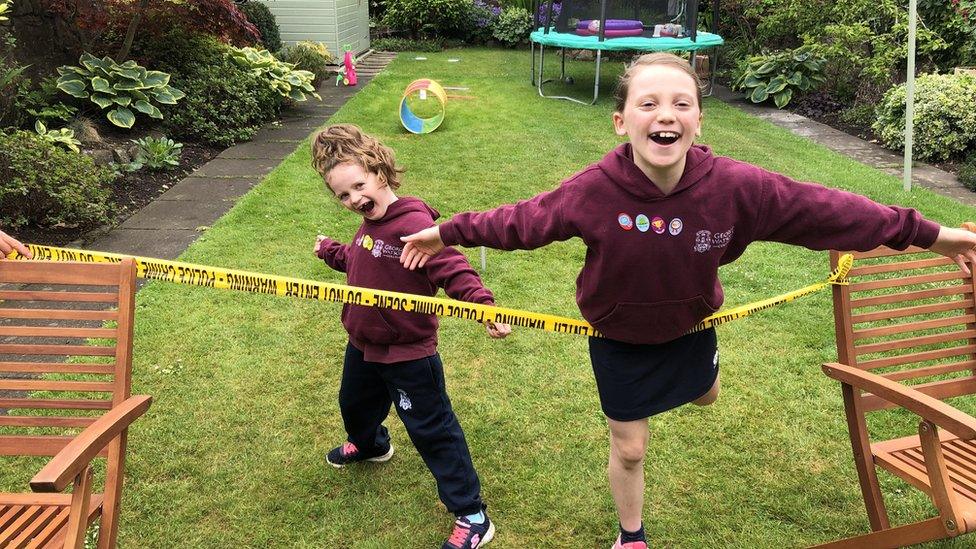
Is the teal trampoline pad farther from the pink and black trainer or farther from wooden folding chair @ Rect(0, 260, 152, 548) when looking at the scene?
wooden folding chair @ Rect(0, 260, 152, 548)

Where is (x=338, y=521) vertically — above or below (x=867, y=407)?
below

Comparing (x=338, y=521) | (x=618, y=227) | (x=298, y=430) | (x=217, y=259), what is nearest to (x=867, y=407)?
(x=618, y=227)

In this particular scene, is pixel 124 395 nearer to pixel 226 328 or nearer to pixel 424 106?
pixel 226 328

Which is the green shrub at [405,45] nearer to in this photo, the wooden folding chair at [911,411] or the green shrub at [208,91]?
the green shrub at [208,91]

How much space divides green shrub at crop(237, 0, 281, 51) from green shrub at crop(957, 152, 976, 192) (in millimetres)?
10952

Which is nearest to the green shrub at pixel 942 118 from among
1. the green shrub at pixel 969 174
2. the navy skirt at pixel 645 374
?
the green shrub at pixel 969 174

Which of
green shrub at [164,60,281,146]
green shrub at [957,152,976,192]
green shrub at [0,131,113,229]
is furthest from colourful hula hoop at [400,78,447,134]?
green shrub at [957,152,976,192]

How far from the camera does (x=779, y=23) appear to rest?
39.7 ft

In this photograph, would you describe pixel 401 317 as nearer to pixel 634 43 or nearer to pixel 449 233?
pixel 449 233

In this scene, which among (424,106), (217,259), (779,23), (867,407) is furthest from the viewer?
(779,23)

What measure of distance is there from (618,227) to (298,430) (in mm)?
2142

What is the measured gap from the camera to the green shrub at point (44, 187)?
5488 millimetres

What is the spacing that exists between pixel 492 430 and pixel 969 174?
6.42m

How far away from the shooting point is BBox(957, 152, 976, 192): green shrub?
710 cm
